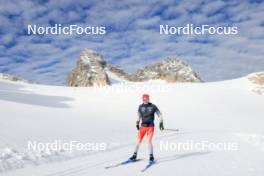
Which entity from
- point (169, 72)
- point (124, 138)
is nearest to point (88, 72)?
point (169, 72)

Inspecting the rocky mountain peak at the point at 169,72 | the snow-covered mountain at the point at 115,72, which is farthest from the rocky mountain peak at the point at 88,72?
the rocky mountain peak at the point at 169,72

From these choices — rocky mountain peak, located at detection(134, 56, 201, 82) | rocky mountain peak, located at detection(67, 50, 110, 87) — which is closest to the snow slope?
rocky mountain peak, located at detection(67, 50, 110, 87)

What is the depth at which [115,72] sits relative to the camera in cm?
12438

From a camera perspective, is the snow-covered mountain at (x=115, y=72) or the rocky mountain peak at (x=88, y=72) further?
the snow-covered mountain at (x=115, y=72)

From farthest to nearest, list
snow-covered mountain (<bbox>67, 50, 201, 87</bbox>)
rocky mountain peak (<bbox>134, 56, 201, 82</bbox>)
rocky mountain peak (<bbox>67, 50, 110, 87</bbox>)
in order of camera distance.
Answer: rocky mountain peak (<bbox>134, 56, 201, 82</bbox>) → snow-covered mountain (<bbox>67, 50, 201, 87</bbox>) → rocky mountain peak (<bbox>67, 50, 110, 87</bbox>)

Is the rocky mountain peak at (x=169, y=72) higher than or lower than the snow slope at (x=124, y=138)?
higher

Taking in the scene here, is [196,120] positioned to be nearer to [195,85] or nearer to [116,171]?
[195,85]

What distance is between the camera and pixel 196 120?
33.1 metres

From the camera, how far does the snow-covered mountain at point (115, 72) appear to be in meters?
86.2

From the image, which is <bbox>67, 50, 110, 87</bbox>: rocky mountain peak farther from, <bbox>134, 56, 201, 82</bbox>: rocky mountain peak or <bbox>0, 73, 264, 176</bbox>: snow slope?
<bbox>0, 73, 264, 176</bbox>: snow slope

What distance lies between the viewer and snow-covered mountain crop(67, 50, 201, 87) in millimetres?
86156

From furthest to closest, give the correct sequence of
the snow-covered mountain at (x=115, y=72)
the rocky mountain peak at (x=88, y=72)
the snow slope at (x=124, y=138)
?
1. the snow-covered mountain at (x=115, y=72)
2. the rocky mountain peak at (x=88, y=72)
3. the snow slope at (x=124, y=138)

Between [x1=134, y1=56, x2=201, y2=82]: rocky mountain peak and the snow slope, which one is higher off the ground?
[x1=134, y1=56, x2=201, y2=82]: rocky mountain peak

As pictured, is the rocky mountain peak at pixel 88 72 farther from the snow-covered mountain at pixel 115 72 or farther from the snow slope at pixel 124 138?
the snow slope at pixel 124 138
